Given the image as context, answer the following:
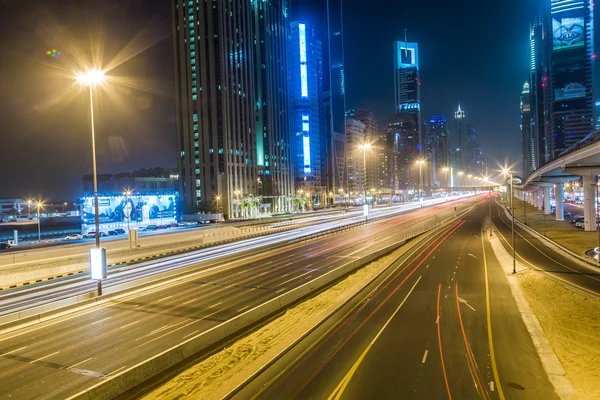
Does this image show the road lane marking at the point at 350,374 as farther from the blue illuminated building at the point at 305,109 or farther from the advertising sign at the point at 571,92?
the advertising sign at the point at 571,92

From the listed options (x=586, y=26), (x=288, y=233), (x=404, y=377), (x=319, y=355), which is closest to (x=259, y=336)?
(x=319, y=355)

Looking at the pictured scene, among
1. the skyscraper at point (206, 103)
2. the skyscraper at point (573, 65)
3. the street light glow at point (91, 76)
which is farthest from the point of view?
the skyscraper at point (573, 65)

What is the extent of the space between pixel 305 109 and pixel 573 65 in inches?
4955

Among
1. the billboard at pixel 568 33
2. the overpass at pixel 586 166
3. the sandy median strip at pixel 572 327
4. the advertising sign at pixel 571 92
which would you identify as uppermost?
the billboard at pixel 568 33

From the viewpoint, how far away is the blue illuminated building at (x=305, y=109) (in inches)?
6378

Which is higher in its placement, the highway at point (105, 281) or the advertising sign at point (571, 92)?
the advertising sign at point (571, 92)

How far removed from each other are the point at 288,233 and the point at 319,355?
1468 inches

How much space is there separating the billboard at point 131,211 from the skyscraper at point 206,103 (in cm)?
2288

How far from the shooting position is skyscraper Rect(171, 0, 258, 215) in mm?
100938

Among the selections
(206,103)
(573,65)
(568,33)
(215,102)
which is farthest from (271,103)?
(573,65)

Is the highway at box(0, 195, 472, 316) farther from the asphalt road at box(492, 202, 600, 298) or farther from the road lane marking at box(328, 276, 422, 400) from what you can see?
the asphalt road at box(492, 202, 600, 298)

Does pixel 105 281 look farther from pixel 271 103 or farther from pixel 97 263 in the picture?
pixel 271 103

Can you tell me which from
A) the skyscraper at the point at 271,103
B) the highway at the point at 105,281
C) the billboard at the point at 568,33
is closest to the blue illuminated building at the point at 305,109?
the skyscraper at the point at 271,103

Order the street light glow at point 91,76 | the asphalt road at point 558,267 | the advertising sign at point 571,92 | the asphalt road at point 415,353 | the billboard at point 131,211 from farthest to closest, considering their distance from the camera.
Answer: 1. the advertising sign at point 571,92
2. the billboard at point 131,211
3. the asphalt road at point 558,267
4. the street light glow at point 91,76
5. the asphalt road at point 415,353
